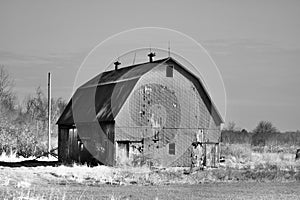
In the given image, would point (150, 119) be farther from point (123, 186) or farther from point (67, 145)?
point (123, 186)

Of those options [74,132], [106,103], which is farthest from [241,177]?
[74,132]

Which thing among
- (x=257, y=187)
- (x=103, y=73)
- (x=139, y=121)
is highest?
(x=103, y=73)

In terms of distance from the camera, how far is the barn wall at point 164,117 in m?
37.5

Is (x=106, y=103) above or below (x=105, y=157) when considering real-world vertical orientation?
above

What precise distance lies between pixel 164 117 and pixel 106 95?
3916 millimetres

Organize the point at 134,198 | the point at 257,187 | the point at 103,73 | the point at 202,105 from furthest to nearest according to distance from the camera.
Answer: the point at 103,73 → the point at 202,105 → the point at 257,187 → the point at 134,198

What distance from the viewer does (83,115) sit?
41.2 metres

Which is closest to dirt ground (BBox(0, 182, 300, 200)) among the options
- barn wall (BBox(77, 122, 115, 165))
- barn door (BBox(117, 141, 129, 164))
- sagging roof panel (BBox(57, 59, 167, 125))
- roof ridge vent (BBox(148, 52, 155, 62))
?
barn door (BBox(117, 141, 129, 164))

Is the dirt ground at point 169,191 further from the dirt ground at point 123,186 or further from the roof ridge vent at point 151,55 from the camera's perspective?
the roof ridge vent at point 151,55

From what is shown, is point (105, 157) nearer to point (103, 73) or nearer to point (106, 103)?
point (106, 103)

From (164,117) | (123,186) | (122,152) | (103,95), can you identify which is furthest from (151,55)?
(123,186)

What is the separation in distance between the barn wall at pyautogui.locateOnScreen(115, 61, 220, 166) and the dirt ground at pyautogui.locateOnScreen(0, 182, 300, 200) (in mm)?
8377

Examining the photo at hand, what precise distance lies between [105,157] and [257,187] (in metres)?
11.4

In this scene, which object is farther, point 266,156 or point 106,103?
point 266,156
